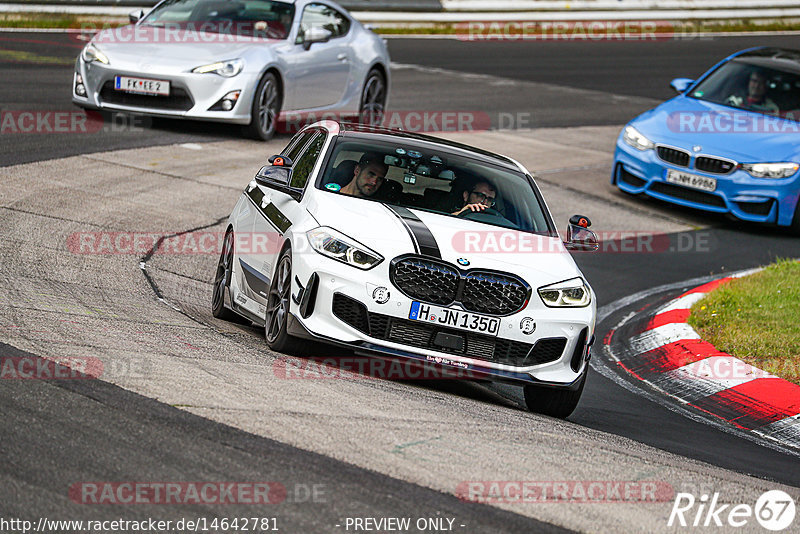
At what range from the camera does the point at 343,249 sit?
7.22 meters

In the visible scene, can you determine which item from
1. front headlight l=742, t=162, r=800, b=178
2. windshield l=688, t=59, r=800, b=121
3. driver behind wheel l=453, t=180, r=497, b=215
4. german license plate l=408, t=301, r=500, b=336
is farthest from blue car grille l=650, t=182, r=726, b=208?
german license plate l=408, t=301, r=500, b=336

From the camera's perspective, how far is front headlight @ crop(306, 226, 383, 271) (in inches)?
282

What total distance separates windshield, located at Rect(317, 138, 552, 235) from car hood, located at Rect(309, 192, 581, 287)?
174 mm

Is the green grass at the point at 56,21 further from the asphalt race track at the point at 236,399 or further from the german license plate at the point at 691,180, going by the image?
the german license plate at the point at 691,180

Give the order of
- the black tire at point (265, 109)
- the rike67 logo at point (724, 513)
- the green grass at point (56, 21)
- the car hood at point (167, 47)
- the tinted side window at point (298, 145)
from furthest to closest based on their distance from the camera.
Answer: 1. the green grass at point (56, 21)
2. the black tire at point (265, 109)
3. the car hood at point (167, 47)
4. the tinted side window at point (298, 145)
5. the rike67 logo at point (724, 513)

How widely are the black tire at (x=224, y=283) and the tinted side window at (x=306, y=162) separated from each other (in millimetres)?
714

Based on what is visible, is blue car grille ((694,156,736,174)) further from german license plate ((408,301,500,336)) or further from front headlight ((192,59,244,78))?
german license plate ((408,301,500,336))

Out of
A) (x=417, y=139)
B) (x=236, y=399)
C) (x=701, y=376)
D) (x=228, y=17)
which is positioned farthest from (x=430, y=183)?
(x=228, y=17)

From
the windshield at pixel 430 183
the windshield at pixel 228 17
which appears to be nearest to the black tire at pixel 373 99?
the windshield at pixel 228 17

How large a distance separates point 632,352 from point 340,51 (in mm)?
7782

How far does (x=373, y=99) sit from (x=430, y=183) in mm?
9047

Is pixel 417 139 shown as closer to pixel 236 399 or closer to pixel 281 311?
pixel 281 311

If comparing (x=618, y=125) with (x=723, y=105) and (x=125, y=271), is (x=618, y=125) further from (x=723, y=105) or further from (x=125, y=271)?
(x=125, y=271)

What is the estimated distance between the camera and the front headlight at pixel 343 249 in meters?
7.15
